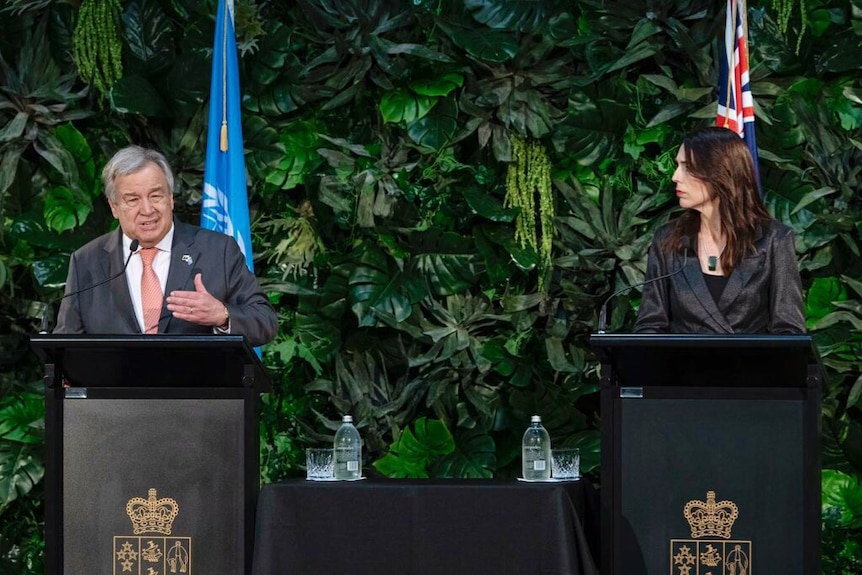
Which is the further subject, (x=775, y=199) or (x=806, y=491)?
(x=775, y=199)

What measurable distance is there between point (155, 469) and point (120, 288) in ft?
2.05

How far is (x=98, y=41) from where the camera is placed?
5.59 meters

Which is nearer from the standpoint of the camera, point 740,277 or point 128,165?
point 740,277

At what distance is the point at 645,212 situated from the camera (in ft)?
18.1

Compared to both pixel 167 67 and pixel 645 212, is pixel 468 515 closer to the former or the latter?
pixel 645 212

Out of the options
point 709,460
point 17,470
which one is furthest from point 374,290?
→ point 709,460

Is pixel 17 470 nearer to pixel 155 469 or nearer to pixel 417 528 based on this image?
pixel 155 469

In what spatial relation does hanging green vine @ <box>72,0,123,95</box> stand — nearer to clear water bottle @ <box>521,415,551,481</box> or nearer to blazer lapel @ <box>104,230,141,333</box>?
blazer lapel @ <box>104,230,141,333</box>

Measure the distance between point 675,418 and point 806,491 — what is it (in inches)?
14.0

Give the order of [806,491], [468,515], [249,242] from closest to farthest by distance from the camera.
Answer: [806,491], [468,515], [249,242]

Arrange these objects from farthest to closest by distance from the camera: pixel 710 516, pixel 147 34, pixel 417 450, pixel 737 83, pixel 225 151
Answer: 1. pixel 147 34
2. pixel 417 450
3. pixel 225 151
4. pixel 737 83
5. pixel 710 516

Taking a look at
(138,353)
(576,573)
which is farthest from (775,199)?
(138,353)

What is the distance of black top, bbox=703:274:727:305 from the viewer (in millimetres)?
3549

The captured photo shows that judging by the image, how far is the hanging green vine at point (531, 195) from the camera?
5426 millimetres
